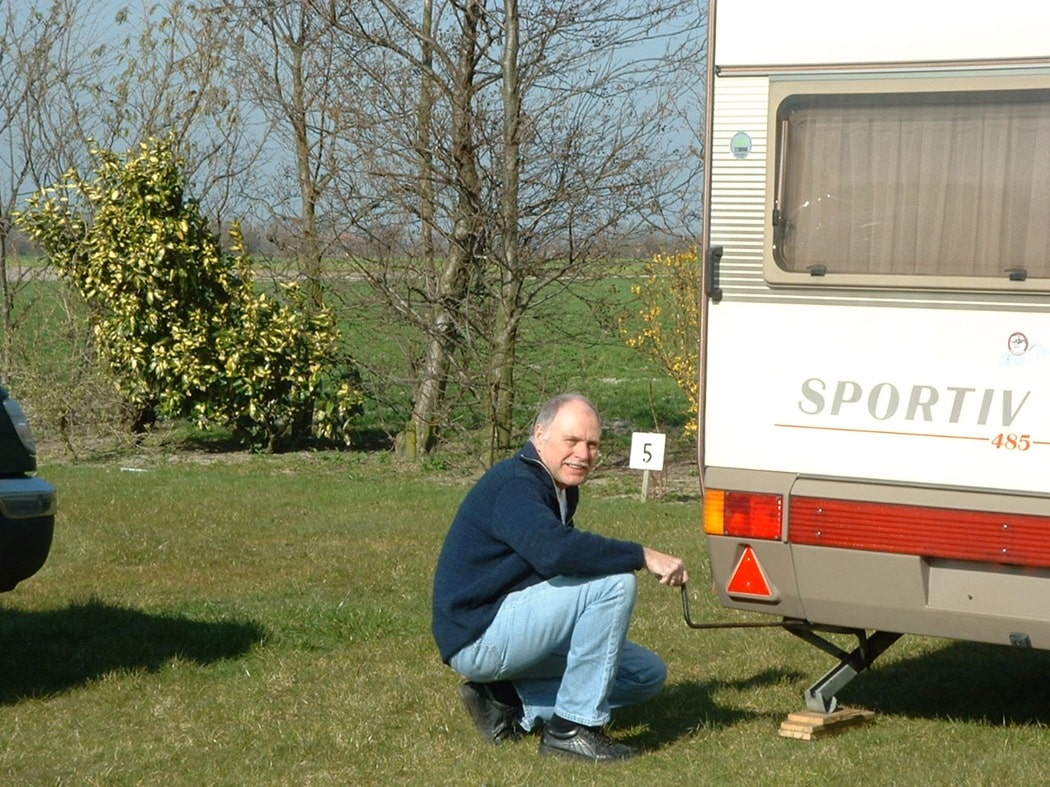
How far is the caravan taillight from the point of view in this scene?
5.36 m

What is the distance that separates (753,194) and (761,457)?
95cm

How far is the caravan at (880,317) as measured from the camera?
5.03 metres

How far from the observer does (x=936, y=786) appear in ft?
16.3

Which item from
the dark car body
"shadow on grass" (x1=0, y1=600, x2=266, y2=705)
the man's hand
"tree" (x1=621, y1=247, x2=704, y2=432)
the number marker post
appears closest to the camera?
the man's hand

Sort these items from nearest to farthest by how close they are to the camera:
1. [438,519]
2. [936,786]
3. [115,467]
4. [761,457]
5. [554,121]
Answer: [936,786]
[761,457]
[438,519]
[554,121]
[115,467]

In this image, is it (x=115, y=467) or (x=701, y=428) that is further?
(x=115, y=467)

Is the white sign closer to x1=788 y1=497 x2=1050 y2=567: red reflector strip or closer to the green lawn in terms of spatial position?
the green lawn

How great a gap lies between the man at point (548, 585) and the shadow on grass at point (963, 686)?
1529mm

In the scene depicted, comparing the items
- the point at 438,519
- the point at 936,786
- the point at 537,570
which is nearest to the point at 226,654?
the point at 537,570

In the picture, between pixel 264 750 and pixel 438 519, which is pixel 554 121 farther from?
pixel 264 750

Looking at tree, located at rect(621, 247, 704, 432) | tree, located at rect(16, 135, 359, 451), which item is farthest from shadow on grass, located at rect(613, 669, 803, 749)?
tree, located at rect(16, 135, 359, 451)

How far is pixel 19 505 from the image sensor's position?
588cm

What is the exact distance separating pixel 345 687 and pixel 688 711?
1.45 meters

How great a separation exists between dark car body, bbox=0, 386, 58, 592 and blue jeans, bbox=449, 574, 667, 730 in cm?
183
